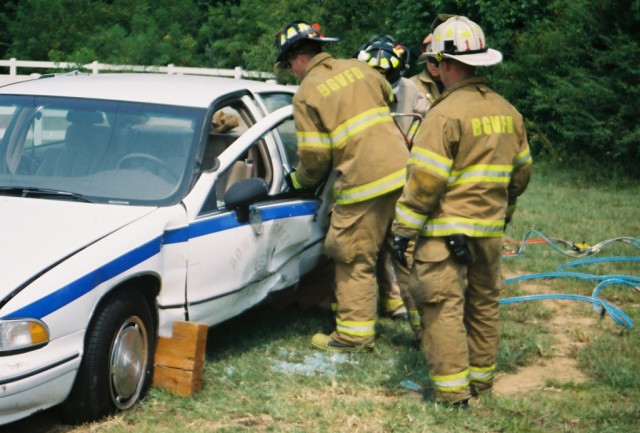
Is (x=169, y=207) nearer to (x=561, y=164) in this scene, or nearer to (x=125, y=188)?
(x=125, y=188)

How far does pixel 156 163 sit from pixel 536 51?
1165cm

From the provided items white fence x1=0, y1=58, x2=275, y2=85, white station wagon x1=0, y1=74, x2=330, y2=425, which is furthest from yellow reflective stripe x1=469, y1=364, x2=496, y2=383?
white fence x1=0, y1=58, x2=275, y2=85

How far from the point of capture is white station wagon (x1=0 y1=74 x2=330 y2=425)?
434 centimetres

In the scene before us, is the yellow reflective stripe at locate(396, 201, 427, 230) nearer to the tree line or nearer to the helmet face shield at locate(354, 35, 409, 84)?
the helmet face shield at locate(354, 35, 409, 84)

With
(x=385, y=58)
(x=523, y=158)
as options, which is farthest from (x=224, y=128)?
(x=523, y=158)

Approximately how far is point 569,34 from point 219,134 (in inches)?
391

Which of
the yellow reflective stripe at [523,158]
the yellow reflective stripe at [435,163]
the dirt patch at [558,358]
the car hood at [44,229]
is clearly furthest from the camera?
the dirt patch at [558,358]

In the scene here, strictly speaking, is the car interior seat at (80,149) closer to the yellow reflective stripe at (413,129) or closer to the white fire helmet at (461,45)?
the white fire helmet at (461,45)

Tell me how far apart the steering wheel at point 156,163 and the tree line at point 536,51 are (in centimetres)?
935

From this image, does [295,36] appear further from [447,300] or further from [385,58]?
[447,300]

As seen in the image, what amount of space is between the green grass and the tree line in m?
6.51

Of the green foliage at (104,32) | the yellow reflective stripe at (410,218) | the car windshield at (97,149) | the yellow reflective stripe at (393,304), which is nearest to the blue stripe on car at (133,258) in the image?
the car windshield at (97,149)

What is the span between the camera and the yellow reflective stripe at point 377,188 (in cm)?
591

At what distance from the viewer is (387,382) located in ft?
18.0
